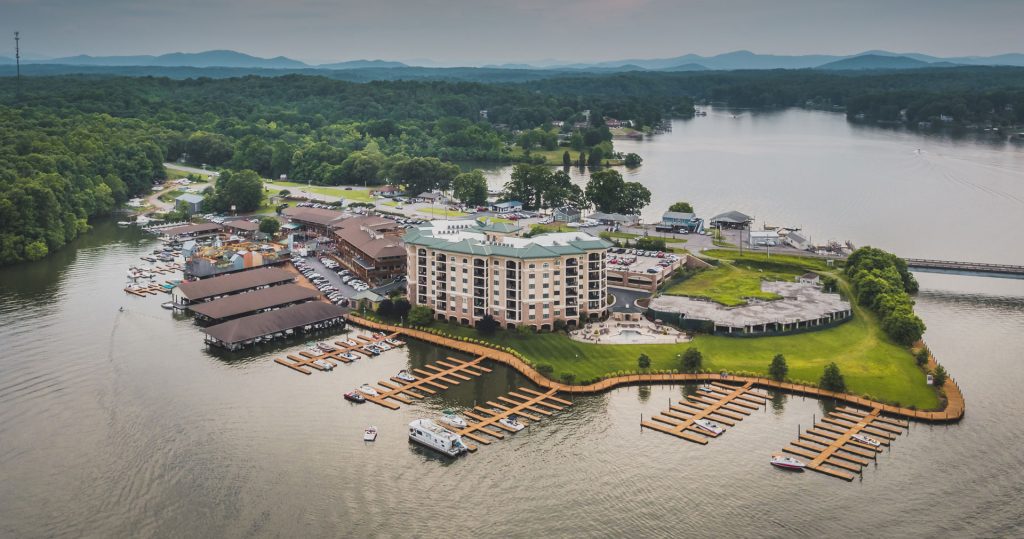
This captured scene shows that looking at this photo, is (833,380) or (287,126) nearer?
(833,380)

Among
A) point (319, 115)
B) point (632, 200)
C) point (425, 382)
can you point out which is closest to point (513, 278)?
point (425, 382)

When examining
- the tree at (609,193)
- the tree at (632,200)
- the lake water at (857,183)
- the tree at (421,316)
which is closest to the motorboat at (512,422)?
the tree at (421,316)

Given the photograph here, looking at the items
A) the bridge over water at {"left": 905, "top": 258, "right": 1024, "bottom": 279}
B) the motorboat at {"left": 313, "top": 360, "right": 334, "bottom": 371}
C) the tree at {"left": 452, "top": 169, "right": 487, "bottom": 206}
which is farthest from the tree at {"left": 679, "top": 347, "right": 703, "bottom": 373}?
the tree at {"left": 452, "top": 169, "right": 487, "bottom": 206}

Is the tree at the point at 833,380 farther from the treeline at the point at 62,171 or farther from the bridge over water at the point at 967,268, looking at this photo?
the treeline at the point at 62,171

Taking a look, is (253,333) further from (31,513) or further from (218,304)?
(31,513)

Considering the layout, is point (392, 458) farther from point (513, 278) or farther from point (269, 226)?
point (269, 226)

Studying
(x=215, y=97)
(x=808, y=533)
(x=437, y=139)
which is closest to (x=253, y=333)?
(x=808, y=533)
